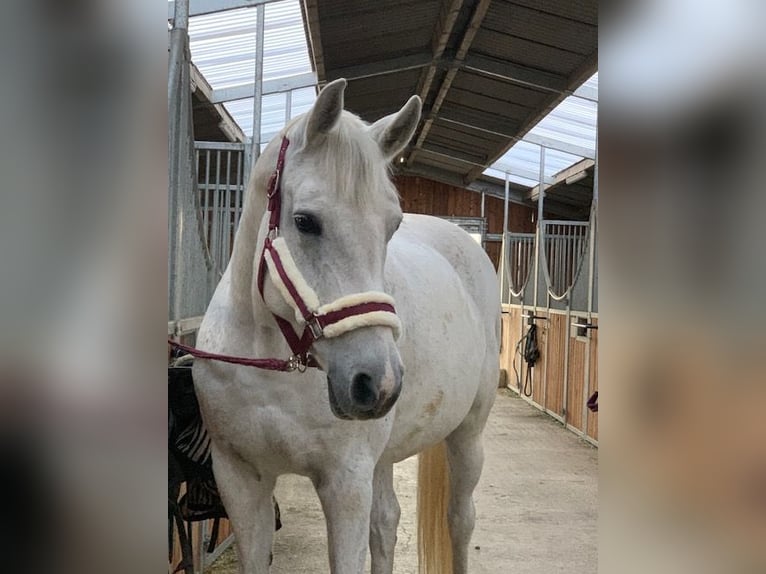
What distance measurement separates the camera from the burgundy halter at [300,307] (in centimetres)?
101

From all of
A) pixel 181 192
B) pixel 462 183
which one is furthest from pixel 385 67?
pixel 462 183

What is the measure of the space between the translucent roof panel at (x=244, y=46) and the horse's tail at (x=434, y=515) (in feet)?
9.55

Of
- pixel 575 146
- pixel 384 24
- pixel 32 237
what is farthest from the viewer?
pixel 575 146

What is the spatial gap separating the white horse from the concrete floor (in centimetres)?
99

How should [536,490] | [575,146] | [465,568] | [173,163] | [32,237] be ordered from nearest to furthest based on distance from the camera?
[32,237], [173,163], [465,568], [536,490], [575,146]

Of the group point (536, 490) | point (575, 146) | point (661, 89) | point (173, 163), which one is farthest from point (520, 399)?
point (661, 89)

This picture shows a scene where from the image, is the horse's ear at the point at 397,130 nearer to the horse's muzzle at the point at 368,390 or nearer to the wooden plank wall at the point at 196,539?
the horse's muzzle at the point at 368,390

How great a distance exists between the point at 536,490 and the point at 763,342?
11.8 ft

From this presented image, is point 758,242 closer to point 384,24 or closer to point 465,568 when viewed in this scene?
point 465,568

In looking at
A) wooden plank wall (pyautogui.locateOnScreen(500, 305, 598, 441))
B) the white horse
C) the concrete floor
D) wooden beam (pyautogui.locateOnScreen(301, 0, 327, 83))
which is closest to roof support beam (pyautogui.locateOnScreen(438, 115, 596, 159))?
wooden plank wall (pyautogui.locateOnScreen(500, 305, 598, 441))

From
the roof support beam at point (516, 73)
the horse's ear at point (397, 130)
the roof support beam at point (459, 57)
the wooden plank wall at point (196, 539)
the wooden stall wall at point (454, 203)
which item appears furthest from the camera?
the wooden stall wall at point (454, 203)

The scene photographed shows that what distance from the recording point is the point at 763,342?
0.34 m

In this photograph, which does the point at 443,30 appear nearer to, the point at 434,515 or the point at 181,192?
the point at 181,192

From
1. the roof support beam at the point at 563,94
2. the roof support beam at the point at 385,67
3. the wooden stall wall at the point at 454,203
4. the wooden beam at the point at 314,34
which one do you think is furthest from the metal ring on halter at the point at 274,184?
the wooden stall wall at the point at 454,203
